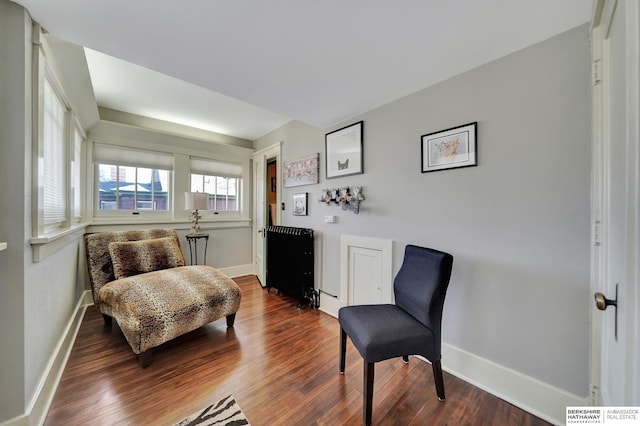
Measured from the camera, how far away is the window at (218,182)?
3.70 metres

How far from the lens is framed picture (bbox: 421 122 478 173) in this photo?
158 centimetres

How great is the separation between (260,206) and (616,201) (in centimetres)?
379

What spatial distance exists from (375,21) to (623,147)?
3.81ft

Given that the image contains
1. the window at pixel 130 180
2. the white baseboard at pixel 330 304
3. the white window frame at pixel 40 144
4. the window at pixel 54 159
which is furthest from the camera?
the window at pixel 130 180

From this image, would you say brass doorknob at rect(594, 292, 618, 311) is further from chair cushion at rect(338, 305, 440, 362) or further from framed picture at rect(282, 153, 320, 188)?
framed picture at rect(282, 153, 320, 188)

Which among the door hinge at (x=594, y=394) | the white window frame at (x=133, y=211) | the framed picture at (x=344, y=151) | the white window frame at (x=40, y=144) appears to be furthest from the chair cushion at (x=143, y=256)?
the door hinge at (x=594, y=394)

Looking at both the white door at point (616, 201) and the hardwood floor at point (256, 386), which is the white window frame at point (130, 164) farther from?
the white door at point (616, 201)

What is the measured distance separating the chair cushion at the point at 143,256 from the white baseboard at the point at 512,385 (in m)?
2.95

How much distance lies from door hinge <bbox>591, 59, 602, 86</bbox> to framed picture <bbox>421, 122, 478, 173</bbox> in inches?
20.9

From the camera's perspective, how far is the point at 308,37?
130 centimetres

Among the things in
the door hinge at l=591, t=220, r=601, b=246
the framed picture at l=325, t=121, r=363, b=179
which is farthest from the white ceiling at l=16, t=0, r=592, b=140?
the door hinge at l=591, t=220, r=601, b=246
